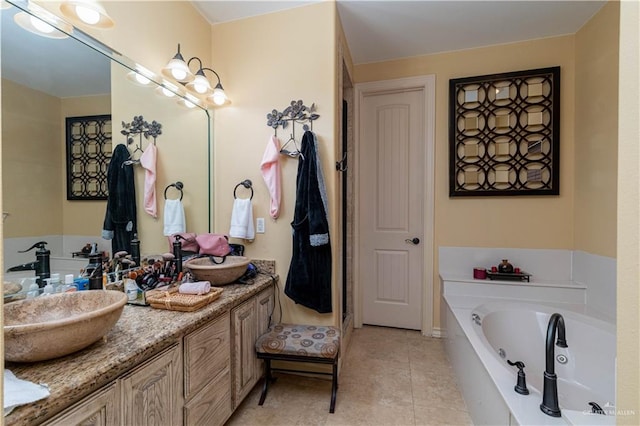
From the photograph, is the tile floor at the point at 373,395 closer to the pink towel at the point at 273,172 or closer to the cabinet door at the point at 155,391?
the cabinet door at the point at 155,391

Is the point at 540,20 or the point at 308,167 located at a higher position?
the point at 540,20

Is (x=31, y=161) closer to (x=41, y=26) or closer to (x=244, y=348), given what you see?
(x=41, y=26)

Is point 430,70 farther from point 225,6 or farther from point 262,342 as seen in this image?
point 262,342

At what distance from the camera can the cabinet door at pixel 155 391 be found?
1.03m

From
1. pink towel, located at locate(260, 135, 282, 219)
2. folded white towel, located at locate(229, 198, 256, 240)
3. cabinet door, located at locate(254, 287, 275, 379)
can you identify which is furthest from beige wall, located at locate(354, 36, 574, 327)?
folded white towel, located at locate(229, 198, 256, 240)

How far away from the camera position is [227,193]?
234cm

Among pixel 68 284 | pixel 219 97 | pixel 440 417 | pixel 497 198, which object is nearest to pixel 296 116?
pixel 219 97

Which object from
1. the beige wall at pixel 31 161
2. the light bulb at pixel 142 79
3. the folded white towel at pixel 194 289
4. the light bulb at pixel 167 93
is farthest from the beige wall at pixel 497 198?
the beige wall at pixel 31 161

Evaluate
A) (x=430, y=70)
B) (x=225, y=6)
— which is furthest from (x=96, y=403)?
(x=430, y=70)

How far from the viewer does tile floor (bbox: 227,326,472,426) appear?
1.76 meters

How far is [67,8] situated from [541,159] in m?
3.39

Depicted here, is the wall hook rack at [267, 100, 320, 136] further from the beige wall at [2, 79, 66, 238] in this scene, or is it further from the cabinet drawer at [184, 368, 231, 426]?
the cabinet drawer at [184, 368, 231, 426]

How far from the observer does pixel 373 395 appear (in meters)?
1.99

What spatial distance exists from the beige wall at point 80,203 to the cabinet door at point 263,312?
1.01 metres
